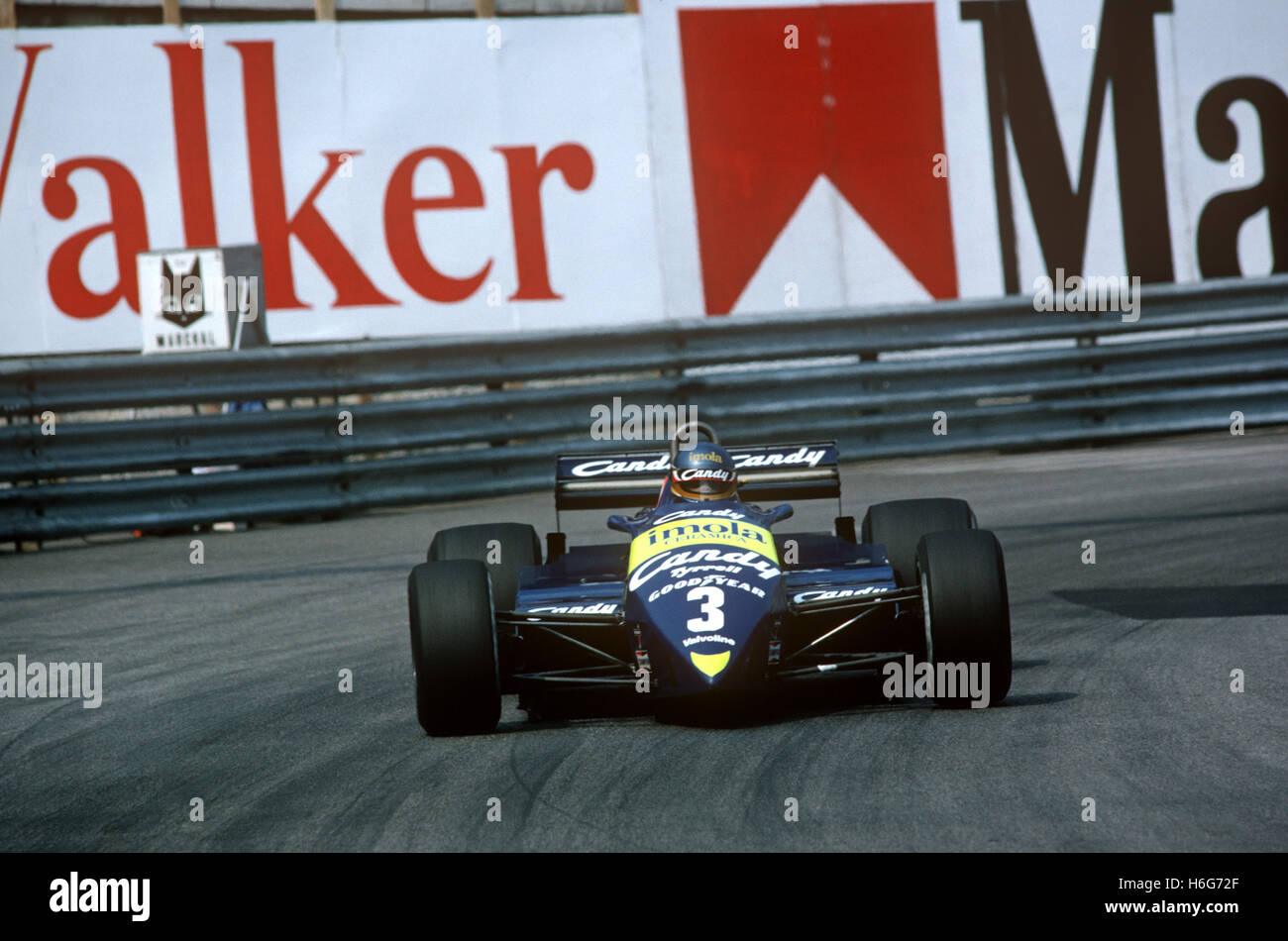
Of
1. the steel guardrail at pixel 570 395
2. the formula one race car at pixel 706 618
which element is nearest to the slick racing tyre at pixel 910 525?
the formula one race car at pixel 706 618

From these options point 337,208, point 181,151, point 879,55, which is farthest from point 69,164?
point 879,55

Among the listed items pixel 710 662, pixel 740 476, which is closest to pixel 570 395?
pixel 740 476

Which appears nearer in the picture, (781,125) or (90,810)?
(90,810)

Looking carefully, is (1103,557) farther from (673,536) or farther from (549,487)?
(549,487)

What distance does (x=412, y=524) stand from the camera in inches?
474

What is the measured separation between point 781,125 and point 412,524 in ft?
15.7

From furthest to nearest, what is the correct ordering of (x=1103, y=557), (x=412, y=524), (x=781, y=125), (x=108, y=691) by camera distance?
(x=781, y=125), (x=412, y=524), (x=1103, y=557), (x=108, y=691)

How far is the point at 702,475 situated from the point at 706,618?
3.85 feet

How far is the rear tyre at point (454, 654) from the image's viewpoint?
565 centimetres
